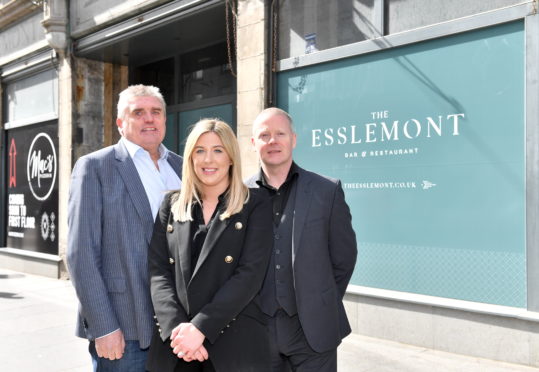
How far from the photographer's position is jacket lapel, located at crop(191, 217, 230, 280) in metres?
2.31

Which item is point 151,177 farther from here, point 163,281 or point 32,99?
point 32,99

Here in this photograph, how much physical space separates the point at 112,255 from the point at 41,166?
9.45 m

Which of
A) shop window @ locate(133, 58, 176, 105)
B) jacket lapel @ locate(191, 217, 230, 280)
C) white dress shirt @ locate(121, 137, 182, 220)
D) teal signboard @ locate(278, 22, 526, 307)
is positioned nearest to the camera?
jacket lapel @ locate(191, 217, 230, 280)

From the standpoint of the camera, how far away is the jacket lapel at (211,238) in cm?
231

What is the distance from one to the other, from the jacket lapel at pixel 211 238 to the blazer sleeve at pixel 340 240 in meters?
0.80

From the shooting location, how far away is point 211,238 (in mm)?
2328

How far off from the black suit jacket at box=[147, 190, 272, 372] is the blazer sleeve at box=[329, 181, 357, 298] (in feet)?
2.06

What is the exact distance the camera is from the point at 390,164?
5.80 meters

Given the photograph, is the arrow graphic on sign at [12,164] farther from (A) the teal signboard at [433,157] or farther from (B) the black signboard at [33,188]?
(A) the teal signboard at [433,157]

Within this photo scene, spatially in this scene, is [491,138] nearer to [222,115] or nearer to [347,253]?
[347,253]

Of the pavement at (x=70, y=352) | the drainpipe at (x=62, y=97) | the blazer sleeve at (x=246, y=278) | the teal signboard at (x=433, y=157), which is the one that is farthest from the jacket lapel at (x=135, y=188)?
the drainpipe at (x=62, y=97)

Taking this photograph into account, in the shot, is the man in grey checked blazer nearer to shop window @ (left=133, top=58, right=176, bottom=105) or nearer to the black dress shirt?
the black dress shirt

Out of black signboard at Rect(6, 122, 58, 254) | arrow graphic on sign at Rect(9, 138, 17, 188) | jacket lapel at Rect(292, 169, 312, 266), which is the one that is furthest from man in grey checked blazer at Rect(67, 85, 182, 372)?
arrow graphic on sign at Rect(9, 138, 17, 188)

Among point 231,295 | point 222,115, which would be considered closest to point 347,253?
point 231,295
